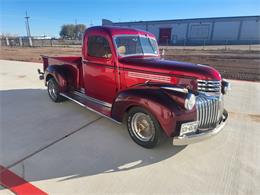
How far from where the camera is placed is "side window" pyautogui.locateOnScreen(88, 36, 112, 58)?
12.1 feet

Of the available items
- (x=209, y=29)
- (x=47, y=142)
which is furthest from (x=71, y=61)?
(x=209, y=29)

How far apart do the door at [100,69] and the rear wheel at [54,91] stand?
108 centimetres

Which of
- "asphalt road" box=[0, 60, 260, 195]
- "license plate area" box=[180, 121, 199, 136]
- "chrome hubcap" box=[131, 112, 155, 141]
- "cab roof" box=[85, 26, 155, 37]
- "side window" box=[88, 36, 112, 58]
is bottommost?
"asphalt road" box=[0, 60, 260, 195]

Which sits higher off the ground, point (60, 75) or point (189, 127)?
point (60, 75)

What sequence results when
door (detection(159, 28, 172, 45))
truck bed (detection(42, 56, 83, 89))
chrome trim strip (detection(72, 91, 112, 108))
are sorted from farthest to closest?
door (detection(159, 28, 172, 45)), truck bed (detection(42, 56, 83, 89)), chrome trim strip (detection(72, 91, 112, 108))

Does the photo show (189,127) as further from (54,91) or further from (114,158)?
(54,91)

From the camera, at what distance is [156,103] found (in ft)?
8.84

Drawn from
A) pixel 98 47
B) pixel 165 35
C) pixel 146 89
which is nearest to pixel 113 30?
pixel 98 47

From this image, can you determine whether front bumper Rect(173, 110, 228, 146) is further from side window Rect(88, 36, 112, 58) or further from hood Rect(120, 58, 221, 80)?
side window Rect(88, 36, 112, 58)

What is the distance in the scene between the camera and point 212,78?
116 inches

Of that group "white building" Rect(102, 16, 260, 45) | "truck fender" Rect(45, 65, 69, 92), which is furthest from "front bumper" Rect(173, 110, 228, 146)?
"white building" Rect(102, 16, 260, 45)

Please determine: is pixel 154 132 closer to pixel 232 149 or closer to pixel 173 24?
pixel 232 149

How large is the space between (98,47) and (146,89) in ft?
5.13

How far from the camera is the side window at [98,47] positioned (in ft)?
12.1
